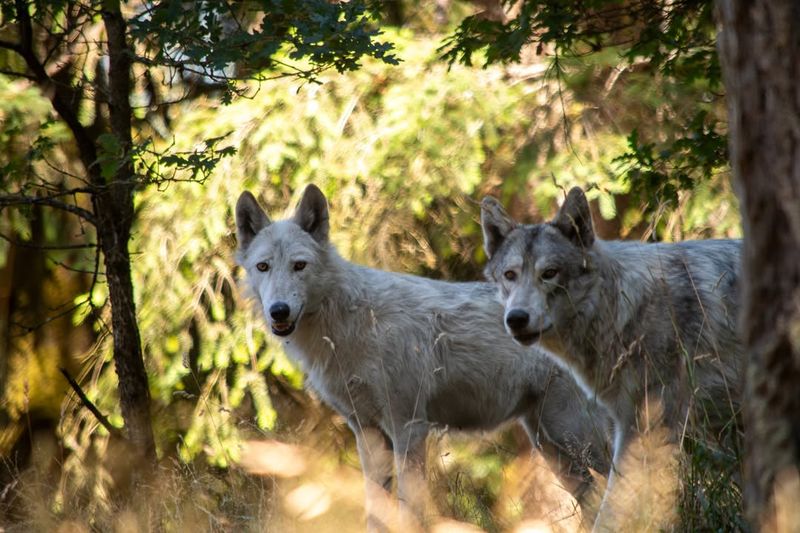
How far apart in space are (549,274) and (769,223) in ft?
8.44

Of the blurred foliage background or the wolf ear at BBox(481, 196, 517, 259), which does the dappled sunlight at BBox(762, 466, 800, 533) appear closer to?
the wolf ear at BBox(481, 196, 517, 259)

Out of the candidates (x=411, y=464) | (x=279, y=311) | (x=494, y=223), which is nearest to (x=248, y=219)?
(x=279, y=311)

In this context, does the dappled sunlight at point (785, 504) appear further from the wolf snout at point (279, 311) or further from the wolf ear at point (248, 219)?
the wolf ear at point (248, 219)

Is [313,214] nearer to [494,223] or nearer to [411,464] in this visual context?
[494,223]

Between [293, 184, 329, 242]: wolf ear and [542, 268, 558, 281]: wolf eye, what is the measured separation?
194cm

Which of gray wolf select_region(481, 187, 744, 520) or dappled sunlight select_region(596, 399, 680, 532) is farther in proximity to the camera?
gray wolf select_region(481, 187, 744, 520)

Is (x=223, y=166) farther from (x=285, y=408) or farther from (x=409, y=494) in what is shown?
(x=409, y=494)

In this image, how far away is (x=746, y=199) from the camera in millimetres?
2271

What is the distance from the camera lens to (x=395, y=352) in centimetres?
586

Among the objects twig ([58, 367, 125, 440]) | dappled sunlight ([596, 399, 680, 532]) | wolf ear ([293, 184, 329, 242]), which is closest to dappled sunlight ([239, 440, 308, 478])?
dappled sunlight ([596, 399, 680, 532])

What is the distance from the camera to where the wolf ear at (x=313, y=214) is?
622 centimetres

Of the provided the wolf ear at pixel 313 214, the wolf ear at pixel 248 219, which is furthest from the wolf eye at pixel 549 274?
the wolf ear at pixel 248 219

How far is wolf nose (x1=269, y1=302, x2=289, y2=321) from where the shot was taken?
5570 millimetres

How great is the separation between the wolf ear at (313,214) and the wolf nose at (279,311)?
0.77 m
